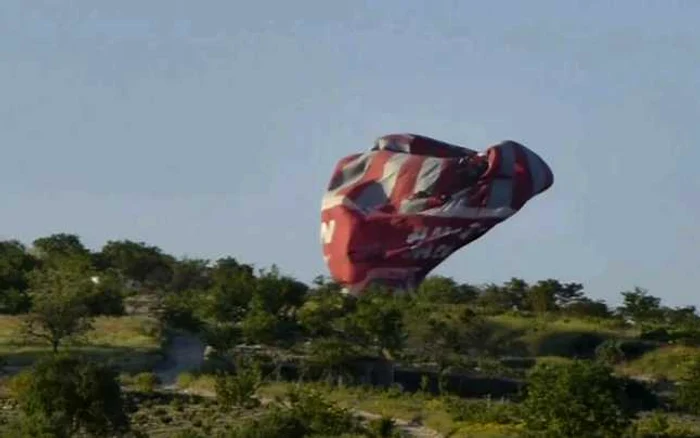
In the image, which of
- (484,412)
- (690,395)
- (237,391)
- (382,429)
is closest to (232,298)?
(237,391)

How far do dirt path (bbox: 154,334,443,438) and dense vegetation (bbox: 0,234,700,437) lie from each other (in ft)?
1.60

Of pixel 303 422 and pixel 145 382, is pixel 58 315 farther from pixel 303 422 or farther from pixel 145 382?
pixel 303 422

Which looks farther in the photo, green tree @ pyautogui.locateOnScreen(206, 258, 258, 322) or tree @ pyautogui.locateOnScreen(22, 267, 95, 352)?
green tree @ pyautogui.locateOnScreen(206, 258, 258, 322)

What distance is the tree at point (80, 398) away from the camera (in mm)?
39062

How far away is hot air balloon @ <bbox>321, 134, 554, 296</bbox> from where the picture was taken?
232 feet

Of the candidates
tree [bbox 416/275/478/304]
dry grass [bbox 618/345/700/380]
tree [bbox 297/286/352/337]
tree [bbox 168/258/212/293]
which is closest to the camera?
dry grass [bbox 618/345/700/380]

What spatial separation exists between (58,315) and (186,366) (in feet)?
15.1

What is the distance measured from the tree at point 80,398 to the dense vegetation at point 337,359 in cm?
4

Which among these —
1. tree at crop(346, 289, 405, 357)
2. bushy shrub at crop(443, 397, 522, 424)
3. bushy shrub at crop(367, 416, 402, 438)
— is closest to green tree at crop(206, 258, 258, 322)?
tree at crop(346, 289, 405, 357)

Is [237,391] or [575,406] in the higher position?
[237,391]

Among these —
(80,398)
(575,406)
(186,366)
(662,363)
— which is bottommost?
(80,398)

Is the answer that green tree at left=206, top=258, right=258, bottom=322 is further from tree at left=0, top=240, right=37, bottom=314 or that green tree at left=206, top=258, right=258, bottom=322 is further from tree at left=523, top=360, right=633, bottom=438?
tree at left=523, top=360, right=633, bottom=438

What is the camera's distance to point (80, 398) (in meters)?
39.3

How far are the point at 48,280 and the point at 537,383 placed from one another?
3181 centimetres
